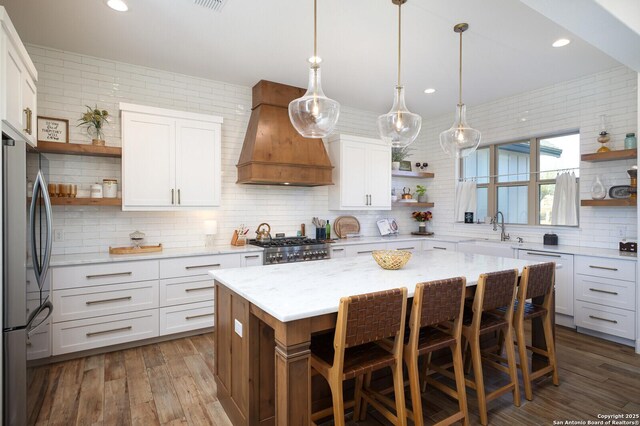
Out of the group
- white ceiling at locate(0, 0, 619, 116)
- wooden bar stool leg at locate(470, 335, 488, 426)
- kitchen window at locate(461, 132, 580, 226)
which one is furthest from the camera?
kitchen window at locate(461, 132, 580, 226)

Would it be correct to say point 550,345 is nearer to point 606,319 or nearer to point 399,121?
point 606,319

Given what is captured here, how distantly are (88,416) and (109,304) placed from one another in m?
1.17

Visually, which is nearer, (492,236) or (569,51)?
(569,51)

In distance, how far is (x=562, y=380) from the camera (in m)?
2.77

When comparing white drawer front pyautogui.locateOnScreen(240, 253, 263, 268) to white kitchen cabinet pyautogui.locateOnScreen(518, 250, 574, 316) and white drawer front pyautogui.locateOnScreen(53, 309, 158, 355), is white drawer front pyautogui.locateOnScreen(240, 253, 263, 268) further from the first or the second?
white kitchen cabinet pyautogui.locateOnScreen(518, 250, 574, 316)

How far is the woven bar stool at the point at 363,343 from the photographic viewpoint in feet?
5.51

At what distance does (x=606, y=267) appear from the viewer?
3584 millimetres

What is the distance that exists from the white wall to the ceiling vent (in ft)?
12.7

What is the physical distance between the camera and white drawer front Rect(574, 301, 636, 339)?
344 centimetres

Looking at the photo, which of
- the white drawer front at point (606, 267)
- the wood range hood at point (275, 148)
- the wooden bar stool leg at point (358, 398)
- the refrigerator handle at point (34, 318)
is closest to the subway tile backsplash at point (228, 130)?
the wood range hood at point (275, 148)

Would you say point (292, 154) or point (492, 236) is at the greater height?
point (292, 154)

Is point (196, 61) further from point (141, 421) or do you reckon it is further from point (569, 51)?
point (569, 51)

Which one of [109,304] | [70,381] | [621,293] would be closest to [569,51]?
[621,293]

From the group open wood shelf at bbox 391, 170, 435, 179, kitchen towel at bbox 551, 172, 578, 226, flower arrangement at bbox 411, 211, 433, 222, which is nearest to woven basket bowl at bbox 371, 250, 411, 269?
kitchen towel at bbox 551, 172, 578, 226
